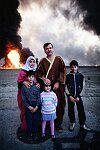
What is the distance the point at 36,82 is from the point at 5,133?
144 centimetres

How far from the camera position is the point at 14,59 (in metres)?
71.6

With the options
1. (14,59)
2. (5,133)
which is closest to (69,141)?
(5,133)

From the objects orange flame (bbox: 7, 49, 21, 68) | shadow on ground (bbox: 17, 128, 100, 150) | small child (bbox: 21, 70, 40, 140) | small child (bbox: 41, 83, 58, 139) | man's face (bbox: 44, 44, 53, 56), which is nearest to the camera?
shadow on ground (bbox: 17, 128, 100, 150)

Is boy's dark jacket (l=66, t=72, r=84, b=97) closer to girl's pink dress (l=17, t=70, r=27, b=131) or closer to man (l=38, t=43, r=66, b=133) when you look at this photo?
man (l=38, t=43, r=66, b=133)

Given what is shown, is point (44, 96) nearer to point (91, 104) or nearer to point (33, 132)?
point (33, 132)

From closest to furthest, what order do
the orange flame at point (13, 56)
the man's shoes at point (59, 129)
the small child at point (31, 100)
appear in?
1. the small child at point (31, 100)
2. the man's shoes at point (59, 129)
3. the orange flame at point (13, 56)

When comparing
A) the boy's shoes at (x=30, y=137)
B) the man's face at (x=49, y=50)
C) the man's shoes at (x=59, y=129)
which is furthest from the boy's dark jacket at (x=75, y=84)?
the boy's shoes at (x=30, y=137)

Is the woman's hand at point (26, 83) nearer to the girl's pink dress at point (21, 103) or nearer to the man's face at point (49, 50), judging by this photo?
the girl's pink dress at point (21, 103)

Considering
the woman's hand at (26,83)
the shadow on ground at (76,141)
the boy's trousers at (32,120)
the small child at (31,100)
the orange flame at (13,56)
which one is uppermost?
the orange flame at (13,56)

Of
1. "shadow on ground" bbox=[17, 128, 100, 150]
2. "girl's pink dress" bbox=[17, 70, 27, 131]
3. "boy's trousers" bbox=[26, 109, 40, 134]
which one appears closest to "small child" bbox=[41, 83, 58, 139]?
"boy's trousers" bbox=[26, 109, 40, 134]

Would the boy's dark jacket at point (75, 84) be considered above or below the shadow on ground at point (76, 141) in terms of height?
above

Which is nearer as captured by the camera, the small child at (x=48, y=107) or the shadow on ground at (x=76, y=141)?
the shadow on ground at (x=76, y=141)

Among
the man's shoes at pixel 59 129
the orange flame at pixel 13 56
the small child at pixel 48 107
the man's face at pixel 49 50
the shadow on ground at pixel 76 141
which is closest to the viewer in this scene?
the shadow on ground at pixel 76 141

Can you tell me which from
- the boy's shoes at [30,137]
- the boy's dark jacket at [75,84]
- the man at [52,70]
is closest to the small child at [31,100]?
the boy's shoes at [30,137]
